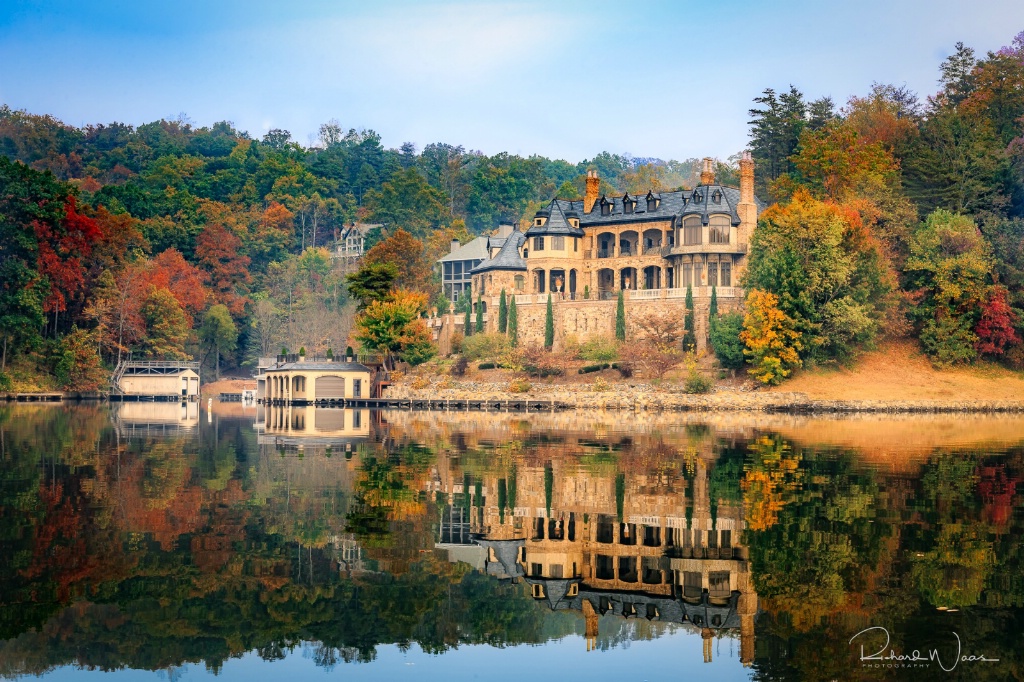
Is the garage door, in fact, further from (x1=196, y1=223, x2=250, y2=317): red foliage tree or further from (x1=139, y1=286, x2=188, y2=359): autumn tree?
(x1=196, y1=223, x2=250, y2=317): red foliage tree

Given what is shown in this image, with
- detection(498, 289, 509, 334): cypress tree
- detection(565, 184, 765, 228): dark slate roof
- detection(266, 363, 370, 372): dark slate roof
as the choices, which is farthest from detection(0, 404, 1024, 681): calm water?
detection(498, 289, 509, 334): cypress tree

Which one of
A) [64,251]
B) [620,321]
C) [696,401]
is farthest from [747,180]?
[64,251]

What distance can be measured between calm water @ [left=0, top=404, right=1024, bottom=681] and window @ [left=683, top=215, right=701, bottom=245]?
4418cm

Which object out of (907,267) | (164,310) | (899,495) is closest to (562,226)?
(907,267)

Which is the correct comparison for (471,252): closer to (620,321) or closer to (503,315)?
(503,315)

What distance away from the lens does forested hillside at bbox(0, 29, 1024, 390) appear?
2670 inches

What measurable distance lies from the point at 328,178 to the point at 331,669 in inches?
5460

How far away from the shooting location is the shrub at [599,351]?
72438 millimetres

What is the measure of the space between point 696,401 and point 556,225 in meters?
21.9

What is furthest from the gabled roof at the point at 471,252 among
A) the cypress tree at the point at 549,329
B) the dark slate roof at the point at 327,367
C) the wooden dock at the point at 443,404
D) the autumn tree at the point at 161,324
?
the wooden dock at the point at 443,404

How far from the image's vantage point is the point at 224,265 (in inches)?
4569

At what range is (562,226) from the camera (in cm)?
8256

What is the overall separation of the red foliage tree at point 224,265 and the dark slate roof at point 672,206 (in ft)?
143

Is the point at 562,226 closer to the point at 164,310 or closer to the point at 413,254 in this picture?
the point at 413,254
